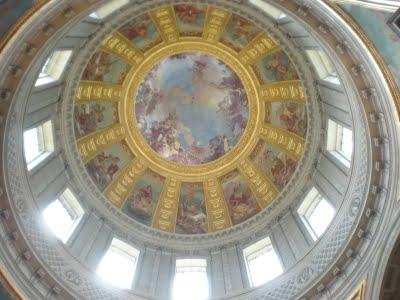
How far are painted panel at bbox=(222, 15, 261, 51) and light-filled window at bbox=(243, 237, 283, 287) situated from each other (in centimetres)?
945

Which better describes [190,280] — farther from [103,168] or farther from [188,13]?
[188,13]

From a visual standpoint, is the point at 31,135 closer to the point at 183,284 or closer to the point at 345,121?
the point at 183,284

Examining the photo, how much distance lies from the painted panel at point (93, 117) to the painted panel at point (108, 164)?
1.32 meters

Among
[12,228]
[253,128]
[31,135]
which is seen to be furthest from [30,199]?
[253,128]

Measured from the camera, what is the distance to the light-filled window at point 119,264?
1736 cm

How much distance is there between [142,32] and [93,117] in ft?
15.4

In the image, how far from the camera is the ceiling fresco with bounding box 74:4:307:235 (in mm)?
22094

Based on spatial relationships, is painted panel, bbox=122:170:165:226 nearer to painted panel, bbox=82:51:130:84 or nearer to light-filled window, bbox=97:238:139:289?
light-filled window, bbox=97:238:139:289

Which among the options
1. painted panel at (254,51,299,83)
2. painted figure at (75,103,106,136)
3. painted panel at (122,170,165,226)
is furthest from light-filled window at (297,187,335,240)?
painted figure at (75,103,106,136)

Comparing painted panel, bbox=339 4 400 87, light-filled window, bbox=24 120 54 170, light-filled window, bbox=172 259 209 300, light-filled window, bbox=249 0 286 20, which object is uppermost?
light-filled window, bbox=249 0 286 20

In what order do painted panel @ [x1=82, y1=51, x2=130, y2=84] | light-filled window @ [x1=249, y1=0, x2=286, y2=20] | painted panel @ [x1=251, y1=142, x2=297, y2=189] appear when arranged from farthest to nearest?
1. painted panel @ [x1=251, y1=142, x2=297, y2=189]
2. painted panel @ [x1=82, y1=51, x2=130, y2=84]
3. light-filled window @ [x1=249, y1=0, x2=286, y2=20]

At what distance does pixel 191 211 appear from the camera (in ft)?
78.5

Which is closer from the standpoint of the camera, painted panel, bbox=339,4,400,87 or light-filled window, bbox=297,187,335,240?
painted panel, bbox=339,4,400,87

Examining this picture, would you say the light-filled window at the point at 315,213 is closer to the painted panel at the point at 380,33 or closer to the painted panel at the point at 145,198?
the painted panel at the point at 380,33
